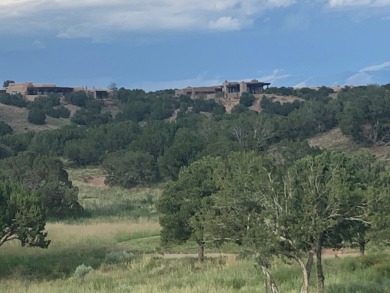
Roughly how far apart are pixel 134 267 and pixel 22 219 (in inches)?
222

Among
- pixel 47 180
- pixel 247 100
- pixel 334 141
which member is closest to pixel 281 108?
pixel 247 100

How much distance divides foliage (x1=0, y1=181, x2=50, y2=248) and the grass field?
950mm

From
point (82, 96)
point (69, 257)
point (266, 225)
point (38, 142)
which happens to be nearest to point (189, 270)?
point (69, 257)

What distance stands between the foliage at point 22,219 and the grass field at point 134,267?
0.95 meters

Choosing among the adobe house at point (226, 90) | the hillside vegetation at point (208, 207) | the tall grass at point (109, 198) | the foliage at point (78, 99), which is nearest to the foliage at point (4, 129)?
the hillside vegetation at point (208, 207)

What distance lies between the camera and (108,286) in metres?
20.2

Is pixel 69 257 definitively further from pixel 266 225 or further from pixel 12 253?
pixel 266 225

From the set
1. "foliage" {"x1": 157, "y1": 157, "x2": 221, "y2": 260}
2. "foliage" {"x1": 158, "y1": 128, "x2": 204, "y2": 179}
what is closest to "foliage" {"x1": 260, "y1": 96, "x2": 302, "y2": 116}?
"foliage" {"x1": 158, "y1": 128, "x2": 204, "y2": 179}

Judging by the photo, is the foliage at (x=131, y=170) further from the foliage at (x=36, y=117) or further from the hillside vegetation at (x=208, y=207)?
the foliage at (x=36, y=117)

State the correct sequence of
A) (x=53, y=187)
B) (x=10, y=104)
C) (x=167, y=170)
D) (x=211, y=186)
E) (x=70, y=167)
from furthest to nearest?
(x=10, y=104), (x=70, y=167), (x=167, y=170), (x=53, y=187), (x=211, y=186)

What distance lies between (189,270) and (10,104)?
8526 centimetres

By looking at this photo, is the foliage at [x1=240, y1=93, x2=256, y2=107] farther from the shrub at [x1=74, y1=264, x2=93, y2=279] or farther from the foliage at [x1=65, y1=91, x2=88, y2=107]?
the shrub at [x1=74, y1=264, x2=93, y2=279]

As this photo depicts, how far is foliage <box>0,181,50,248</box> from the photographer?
87.2 feet

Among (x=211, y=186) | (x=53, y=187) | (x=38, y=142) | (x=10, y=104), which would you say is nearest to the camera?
(x=211, y=186)
